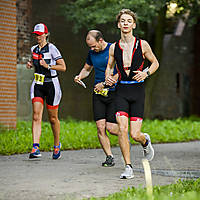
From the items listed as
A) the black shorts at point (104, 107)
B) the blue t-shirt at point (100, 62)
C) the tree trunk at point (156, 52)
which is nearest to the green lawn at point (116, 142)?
the black shorts at point (104, 107)

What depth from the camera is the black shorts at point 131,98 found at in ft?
21.5

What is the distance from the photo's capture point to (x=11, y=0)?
42.0 ft

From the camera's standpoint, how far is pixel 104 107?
7.61 m

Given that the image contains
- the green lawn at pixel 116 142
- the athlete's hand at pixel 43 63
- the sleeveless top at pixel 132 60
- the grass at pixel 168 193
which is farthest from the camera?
Answer: the athlete's hand at pixel 43 63

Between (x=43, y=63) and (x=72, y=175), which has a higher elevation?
(x=43, y=63)

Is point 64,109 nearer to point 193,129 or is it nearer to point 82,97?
point 82,97

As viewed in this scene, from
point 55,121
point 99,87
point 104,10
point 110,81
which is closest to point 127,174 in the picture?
point 110,81

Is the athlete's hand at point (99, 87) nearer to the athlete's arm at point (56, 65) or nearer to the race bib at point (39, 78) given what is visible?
the athlete's arm at point (56, 65)

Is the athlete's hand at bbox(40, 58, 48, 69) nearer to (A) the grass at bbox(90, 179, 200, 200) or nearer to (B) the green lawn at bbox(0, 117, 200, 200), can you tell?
(B) the green lawn at bbox(0, 117, 200, 200)

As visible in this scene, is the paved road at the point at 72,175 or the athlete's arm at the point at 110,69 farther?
the athlete's arm at the point at 110,69

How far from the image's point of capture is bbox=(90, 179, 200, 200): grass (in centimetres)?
455

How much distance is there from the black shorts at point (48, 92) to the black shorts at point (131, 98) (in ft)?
6.46

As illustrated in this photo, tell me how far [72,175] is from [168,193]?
1627mm

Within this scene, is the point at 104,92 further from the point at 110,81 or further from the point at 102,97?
the point at 110,81
